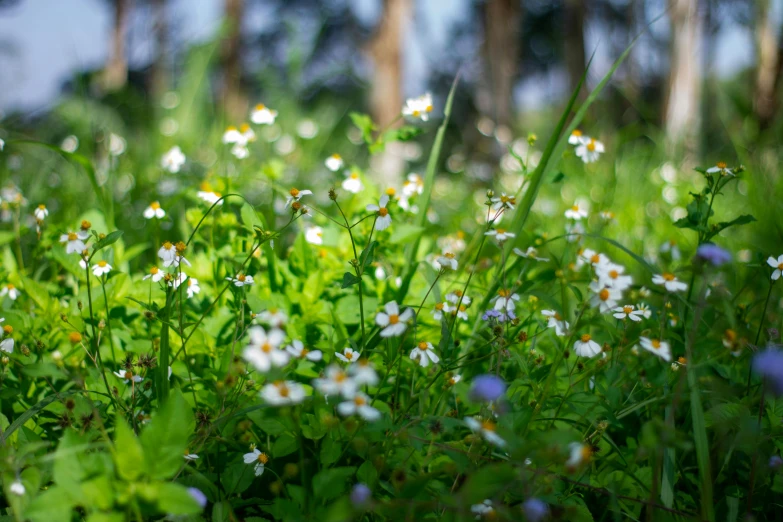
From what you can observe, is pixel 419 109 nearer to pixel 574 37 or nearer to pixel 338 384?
pixel 338 384

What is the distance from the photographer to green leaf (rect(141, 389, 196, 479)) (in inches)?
29.6

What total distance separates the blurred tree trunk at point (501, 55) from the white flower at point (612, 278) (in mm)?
4238

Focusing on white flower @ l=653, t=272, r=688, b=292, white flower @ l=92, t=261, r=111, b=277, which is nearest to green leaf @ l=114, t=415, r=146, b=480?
white flower @ l=92, t=261, r=111, b=277

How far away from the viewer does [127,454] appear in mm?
741

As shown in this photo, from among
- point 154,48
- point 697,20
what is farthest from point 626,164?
point 154,48

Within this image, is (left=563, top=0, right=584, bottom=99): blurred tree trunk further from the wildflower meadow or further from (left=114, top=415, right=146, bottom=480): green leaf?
(left=114, top=415, right=146, bottom=480): green leaf

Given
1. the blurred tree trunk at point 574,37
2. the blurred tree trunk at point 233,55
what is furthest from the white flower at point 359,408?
the blurred tree trunk at point 233,55

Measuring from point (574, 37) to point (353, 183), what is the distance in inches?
218

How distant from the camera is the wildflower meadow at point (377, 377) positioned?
2.61 ft

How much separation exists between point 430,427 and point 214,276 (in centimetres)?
72

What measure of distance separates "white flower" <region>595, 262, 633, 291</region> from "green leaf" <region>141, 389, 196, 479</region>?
728mm

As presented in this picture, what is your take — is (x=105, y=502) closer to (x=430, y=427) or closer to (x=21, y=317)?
(x=430, y=427)

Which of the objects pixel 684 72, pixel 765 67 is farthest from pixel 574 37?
pixel 765 67

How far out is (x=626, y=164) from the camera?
A: 13.4 feet
